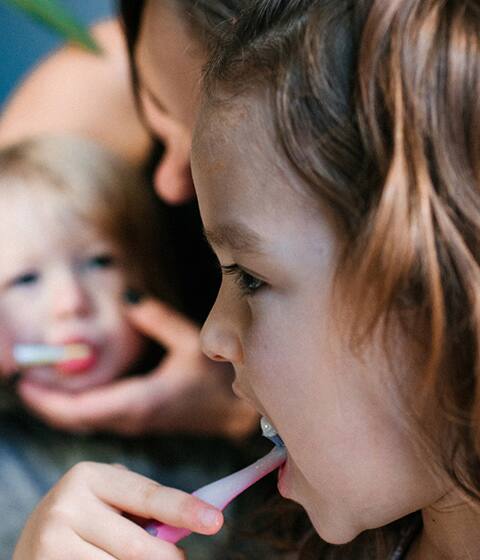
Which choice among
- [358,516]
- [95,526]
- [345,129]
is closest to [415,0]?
[345,129]

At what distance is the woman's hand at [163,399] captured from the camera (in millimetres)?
951

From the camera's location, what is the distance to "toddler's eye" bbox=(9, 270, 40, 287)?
940 millimetres

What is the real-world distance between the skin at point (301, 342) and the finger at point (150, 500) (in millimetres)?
74

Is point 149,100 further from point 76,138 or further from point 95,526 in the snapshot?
point 95,526

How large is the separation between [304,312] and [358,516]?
0.14 meters

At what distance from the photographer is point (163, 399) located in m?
0.96

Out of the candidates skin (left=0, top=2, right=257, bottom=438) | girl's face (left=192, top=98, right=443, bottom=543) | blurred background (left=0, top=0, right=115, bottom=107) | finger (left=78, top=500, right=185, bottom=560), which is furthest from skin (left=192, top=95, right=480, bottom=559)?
blurred background (left=0, top=0, right=115, bottom=107)

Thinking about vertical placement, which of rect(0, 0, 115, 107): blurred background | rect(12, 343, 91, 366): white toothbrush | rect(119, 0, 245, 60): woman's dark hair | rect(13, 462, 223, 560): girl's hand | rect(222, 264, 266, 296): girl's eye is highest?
rect(119, 0, 245, 60): woman's dark hair

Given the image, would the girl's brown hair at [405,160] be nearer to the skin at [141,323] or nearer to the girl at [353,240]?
the girl at [353,240]

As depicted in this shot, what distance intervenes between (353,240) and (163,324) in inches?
19.4

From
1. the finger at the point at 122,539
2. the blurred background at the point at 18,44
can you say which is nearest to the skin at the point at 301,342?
the finger at the point at 122,539

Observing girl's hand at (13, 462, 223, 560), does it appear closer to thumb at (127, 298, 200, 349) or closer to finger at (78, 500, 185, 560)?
finger at (78, 500, 185, 560)

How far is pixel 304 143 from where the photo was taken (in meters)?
0.50

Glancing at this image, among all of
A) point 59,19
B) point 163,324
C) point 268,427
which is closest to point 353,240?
point 268,427
